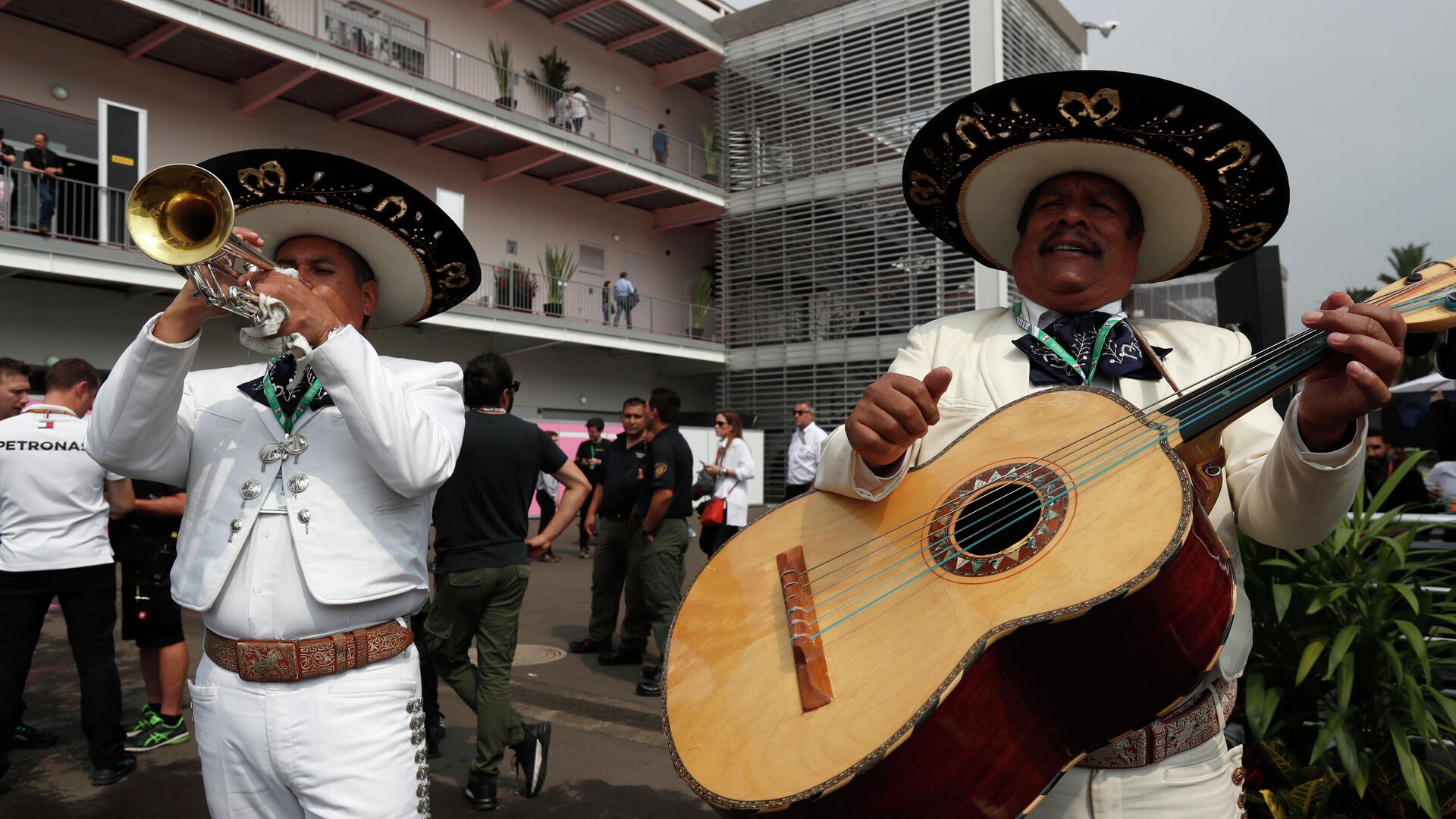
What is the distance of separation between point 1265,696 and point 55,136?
56.2ft

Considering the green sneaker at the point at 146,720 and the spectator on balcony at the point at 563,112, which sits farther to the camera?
the spectator on balcony at the point at 563,112

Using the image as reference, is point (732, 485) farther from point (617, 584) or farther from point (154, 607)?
point (154, 607)

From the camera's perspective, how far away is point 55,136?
14008mm

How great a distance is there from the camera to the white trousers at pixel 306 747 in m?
1.98

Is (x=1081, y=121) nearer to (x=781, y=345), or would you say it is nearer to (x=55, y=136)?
(x=55, y=136)

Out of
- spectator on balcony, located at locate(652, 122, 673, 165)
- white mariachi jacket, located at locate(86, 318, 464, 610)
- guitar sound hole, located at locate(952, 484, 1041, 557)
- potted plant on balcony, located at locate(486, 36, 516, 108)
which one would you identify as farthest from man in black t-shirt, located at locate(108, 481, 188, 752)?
spectator on balcony, located at locate(652, 122, 673, 165)

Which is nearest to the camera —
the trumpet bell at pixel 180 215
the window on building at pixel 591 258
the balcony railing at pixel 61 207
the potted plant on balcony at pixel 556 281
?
the trumpet bell at pixel 180 215

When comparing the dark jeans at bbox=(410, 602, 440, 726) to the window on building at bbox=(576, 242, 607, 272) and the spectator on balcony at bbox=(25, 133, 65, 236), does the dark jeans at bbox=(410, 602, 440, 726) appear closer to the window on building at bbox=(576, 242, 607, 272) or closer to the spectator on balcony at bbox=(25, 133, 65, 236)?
the spectator on balcony at bbox=(25, 133, 65, 236)

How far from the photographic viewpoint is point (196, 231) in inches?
71.9

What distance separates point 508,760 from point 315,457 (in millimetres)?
3596

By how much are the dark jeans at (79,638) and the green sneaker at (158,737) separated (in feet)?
1.02

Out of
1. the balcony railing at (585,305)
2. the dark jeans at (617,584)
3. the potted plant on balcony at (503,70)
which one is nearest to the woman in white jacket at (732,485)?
the dark jeans at (617,584)

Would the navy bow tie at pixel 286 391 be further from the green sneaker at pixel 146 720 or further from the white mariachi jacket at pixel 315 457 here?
the green sneaker at pixel 146 720

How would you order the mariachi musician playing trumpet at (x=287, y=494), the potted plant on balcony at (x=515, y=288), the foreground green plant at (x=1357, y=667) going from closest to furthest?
1. the mariachi musician playing trumpet at (x=287, y=494)
2. the foreground green plant at (x=1357, y=667)
3. the potted plant on balcony at (x=515, y=288)
